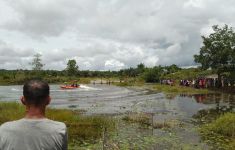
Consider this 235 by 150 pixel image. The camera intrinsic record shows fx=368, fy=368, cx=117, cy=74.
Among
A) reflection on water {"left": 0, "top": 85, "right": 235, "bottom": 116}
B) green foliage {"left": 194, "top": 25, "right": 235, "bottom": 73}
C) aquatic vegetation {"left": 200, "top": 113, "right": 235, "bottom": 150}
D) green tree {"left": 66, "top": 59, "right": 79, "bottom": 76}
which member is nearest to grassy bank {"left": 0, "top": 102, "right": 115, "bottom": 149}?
aquatic vegetation {"left": 200, "top": 113, "right": 235, "bottom": 150}

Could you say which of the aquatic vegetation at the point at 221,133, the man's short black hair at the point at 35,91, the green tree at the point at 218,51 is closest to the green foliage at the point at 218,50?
the green tree at the point at 218,51

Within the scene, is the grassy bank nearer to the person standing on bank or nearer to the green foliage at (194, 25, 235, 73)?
the person standing on bank

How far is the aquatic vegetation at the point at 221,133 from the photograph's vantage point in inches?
719

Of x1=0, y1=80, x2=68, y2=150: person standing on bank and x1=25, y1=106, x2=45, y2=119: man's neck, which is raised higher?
x1=25, y1=106, x2=45, y2=119: man's neck

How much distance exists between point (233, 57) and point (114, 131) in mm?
45478

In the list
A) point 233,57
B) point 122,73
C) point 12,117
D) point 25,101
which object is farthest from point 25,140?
point 122,73

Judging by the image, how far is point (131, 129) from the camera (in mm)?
22391

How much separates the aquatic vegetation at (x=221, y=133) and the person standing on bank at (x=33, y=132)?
14.4 metres

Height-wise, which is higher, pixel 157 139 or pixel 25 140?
pixel 25 140

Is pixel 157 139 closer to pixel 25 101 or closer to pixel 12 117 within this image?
pixel 12 117

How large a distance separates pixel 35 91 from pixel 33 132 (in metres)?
0.46

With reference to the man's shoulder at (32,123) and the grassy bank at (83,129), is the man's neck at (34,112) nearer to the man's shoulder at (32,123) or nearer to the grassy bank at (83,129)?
the man's shoulder at (32,123)

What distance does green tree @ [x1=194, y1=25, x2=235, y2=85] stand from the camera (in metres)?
62.5

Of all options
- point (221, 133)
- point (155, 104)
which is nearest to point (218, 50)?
point (155, 104)
